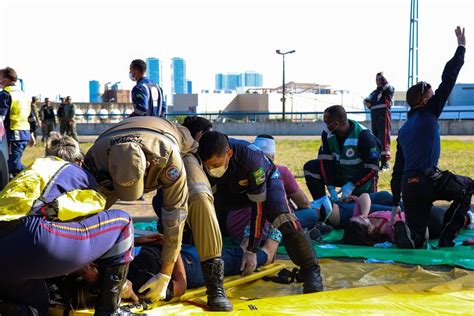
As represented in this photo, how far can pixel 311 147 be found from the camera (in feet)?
64.5

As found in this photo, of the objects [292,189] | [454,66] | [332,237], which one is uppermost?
[454,66]

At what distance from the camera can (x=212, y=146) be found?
4.08m

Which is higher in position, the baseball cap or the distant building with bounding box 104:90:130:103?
the distant building with bounding box 104:90:130:103

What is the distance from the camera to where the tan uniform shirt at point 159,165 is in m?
3.60

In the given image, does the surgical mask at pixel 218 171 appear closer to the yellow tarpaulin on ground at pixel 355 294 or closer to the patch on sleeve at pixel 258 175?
the patch on sleeve at pixel 258 175

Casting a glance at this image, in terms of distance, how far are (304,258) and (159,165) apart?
135 cm

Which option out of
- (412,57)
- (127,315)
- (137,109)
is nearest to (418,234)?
(127,315)

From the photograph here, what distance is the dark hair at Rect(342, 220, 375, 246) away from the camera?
238 inches

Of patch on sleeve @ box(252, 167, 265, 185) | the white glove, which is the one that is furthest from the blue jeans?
the white glove

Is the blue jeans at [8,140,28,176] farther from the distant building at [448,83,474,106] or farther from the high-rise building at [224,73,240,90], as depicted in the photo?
the high-rise building at [224,73,240,90]

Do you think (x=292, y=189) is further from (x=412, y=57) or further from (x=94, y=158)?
(x=412, y=57)

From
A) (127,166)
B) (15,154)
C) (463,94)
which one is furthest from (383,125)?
(463,94)

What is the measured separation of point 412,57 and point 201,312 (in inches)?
608

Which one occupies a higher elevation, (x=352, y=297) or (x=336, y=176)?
(x=336, y=176)
